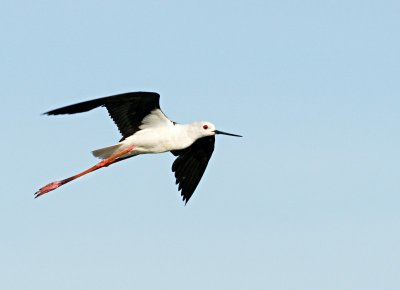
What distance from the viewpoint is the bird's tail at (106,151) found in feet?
62.0

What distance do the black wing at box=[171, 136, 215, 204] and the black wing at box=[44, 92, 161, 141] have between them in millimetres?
1616

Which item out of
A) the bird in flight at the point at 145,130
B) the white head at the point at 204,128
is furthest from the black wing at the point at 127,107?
the white head at the point at 204,128

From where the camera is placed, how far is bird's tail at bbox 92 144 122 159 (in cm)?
1891

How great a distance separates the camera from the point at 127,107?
18625mm

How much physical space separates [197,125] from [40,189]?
11.7 feet

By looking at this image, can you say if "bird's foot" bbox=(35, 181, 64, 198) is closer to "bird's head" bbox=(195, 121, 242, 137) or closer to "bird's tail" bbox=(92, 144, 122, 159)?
"bird's tail" bbox=(92, 144, 122, 159)

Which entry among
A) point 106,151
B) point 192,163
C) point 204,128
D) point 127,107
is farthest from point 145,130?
point 192,163

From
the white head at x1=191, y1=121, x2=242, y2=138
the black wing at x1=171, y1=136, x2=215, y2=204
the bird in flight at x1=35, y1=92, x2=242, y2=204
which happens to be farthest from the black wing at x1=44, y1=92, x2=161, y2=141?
the black wing at x1=171, y1=136, x2=215, y2=204

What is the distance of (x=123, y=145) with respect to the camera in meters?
18.9

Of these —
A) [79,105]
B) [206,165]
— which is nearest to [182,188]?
[206,165]

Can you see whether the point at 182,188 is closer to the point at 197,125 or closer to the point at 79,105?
the point at 197,125

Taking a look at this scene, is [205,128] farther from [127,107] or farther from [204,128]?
[127,107]

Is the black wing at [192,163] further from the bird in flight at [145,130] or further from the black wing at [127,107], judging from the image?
the black wing at [127,107]

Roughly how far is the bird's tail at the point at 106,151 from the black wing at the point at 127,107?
315 mm
